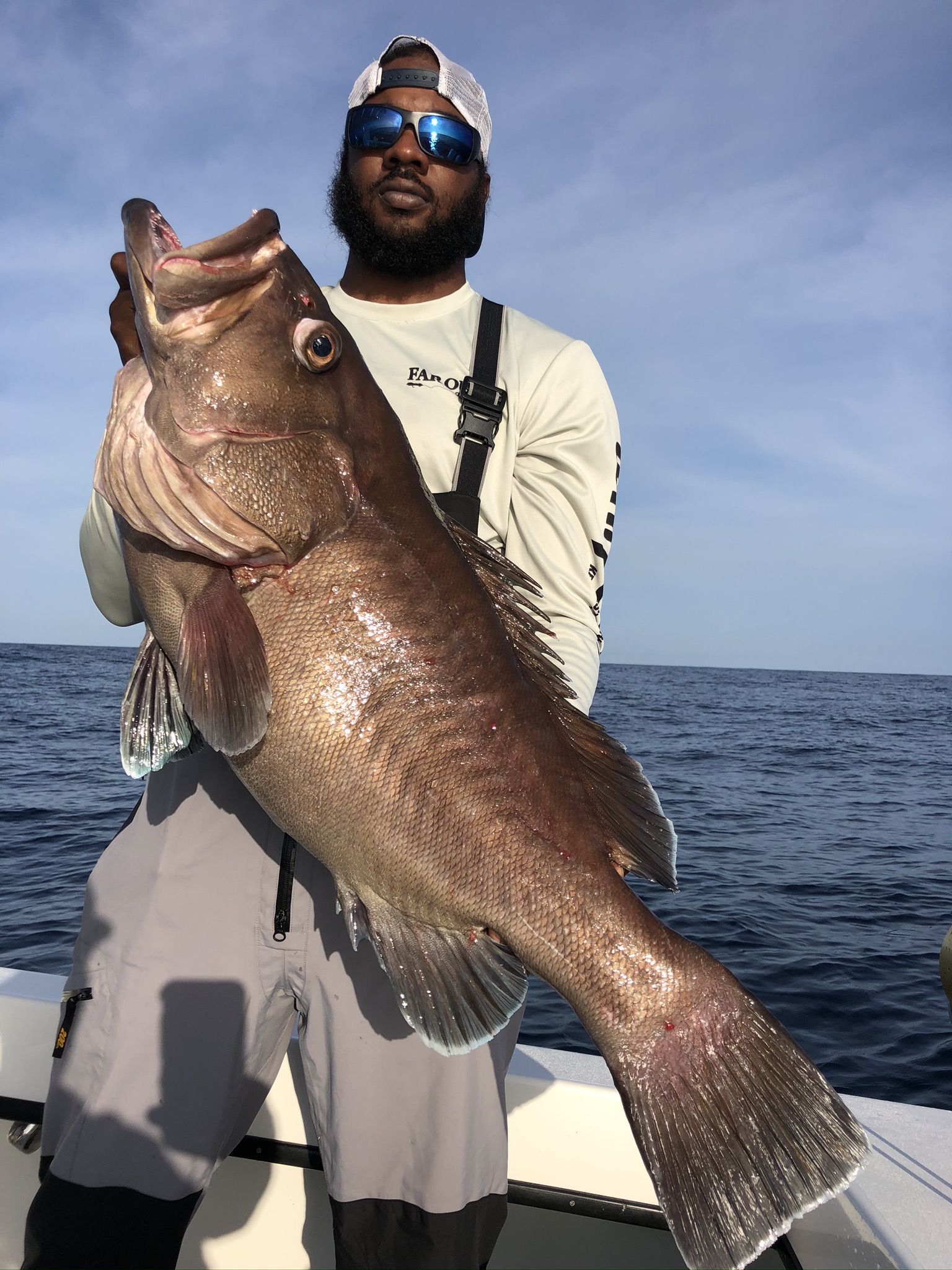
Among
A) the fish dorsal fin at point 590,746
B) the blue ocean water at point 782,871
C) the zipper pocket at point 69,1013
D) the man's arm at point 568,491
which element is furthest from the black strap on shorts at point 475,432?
the blue ocean water at point 782,871

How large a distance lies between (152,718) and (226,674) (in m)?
0.31

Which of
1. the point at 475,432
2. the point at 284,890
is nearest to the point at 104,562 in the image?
the point at 284,890

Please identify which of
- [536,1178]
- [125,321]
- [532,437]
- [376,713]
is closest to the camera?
[376,713]

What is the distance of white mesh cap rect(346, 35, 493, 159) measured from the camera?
102 inches

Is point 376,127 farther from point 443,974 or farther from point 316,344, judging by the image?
point 443,974

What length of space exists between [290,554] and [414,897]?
2.36 ft

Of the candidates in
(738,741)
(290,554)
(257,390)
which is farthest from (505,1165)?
(738,741)

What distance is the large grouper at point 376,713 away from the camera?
1.62m

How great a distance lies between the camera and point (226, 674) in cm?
162

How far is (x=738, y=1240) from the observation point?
1469mm

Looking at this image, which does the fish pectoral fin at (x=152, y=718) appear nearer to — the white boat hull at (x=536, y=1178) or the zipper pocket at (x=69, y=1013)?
the zipper pocket at (x=69, y=1013)

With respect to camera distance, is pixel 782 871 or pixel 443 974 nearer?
pixel 443 974

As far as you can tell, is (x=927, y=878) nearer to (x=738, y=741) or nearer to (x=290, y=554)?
(x=290, y=554)

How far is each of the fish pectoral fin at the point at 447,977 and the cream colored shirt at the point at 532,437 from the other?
0.82 m
